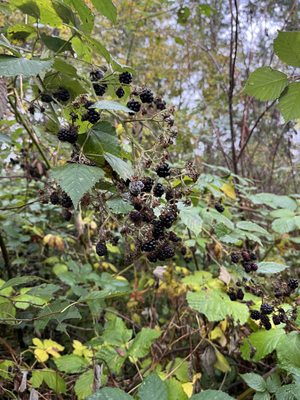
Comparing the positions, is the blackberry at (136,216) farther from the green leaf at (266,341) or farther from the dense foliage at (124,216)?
the green leaf at (266,341)

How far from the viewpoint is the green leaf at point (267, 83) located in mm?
687

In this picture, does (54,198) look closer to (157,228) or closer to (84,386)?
(157,228)

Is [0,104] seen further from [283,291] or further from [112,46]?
[112,46]

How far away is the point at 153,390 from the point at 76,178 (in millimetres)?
435

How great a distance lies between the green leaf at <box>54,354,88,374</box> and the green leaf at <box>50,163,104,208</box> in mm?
851

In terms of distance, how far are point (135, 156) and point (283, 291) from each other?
504mm

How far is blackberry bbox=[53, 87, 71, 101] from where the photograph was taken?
0.83m

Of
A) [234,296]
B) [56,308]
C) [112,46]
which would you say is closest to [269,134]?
[112,46]

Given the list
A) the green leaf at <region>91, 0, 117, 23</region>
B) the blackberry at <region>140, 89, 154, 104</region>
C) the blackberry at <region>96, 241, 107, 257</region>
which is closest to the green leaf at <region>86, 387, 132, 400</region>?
the blackberry at <region>96, 241, 107, 257</region>

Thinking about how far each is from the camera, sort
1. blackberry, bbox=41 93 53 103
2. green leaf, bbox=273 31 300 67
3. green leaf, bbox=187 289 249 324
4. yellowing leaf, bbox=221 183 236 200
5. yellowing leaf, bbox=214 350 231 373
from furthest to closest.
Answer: yellowing leaf, bbox=221 183 236 200, yellowing leaf, bbox=214 350 231 373, green leaf, bbox=187 289 249 324, blackberry, bbox=41 93 53 103, green leaf, bbox=273 31 300 67

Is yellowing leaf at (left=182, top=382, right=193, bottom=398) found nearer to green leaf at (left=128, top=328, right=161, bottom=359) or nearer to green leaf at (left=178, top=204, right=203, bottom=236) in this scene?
green leaf at (left=128, top=328, right=161, bottom=359)

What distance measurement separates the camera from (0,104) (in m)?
0.68

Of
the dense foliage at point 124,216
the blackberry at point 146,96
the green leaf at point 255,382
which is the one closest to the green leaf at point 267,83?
the dense foliage at point 124,216

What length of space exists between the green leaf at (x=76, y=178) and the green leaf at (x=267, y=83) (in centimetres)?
33
